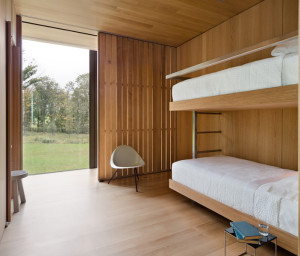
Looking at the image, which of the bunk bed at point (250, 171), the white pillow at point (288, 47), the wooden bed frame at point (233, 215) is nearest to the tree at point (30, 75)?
the bunk bed at point (250, 171)

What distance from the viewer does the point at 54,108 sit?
3.88 m

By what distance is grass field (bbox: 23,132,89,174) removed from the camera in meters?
3.66

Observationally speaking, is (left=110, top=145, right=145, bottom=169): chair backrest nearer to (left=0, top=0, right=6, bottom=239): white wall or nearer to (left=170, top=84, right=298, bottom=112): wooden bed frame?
(left=170, top=84, right=298, bottom=112): wooden bed frame

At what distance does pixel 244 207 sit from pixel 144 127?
2.40 metres

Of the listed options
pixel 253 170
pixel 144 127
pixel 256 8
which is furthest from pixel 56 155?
pixel 256 8

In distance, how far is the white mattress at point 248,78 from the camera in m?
1.46

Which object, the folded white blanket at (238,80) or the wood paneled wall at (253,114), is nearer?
the folded white blanket at (238,80)

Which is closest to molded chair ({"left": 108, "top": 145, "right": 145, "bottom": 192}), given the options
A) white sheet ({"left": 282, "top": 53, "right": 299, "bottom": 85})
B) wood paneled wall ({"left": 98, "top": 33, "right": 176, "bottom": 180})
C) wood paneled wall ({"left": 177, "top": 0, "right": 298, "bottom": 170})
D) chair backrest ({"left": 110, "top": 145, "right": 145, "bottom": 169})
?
chair backrest ({"left": 110, "top": 145, "right": 145, "bottom": 169})

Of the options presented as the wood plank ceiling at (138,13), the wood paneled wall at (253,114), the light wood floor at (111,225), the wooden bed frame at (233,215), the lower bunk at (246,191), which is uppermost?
the wood plank ceiling at (138,13)

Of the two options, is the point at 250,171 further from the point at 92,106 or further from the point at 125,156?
the point at 92,106

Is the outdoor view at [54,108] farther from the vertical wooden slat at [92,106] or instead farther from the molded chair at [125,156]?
the molded chair at [125,156]

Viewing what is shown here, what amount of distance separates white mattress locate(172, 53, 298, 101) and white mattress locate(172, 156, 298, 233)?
786 mm

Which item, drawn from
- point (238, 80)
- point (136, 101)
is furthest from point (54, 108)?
point (238, 80)

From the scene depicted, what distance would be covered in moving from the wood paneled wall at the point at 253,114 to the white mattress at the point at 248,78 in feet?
3.43
